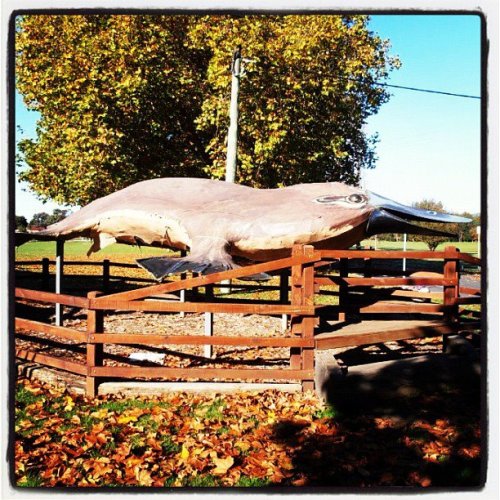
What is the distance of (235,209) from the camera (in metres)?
5.61

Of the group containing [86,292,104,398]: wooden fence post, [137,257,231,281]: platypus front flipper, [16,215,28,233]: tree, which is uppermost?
[16,215,28,233]: tree

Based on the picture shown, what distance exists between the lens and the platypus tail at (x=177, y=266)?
15.0 feet

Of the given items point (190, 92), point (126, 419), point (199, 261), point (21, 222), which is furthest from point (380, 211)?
point (190, 92)

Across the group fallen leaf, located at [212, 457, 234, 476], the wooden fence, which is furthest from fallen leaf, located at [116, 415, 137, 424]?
fallen leaf, located at [212, 457, 234, 476]

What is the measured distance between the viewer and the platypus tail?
15.0 feet

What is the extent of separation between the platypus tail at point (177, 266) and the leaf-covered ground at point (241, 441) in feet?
4.15

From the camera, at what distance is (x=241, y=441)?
368cm

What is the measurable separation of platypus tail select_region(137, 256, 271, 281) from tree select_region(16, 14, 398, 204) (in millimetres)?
6064

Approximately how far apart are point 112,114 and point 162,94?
1.35m

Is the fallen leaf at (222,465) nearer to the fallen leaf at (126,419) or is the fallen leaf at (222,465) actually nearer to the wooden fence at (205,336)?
the fallen leaf at (126,419)

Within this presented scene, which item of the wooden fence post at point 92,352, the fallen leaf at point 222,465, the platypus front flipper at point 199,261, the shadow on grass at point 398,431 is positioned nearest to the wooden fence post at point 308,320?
the shadow on grass at point 398,431

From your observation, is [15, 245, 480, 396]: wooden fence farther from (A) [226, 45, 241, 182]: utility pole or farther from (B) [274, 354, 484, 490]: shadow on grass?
(A) [226, 45, 241, 182]: utility pole

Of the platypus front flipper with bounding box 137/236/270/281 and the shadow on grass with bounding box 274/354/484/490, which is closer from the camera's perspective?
the shadow on grass with bounding box 274/354/484/490

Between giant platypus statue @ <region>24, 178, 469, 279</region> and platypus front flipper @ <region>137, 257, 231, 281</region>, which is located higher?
giant platypus statue @ <region>24, 178, 469, 279</region>
